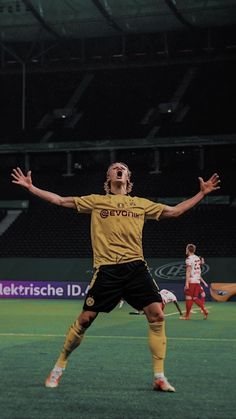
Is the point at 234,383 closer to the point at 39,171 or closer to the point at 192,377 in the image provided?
the point at 192,377

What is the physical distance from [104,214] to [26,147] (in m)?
35.5

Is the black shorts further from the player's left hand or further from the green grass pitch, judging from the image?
the player's left hand

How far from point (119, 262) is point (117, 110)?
125ft

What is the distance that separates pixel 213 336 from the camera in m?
13.8

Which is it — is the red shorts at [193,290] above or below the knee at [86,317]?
below

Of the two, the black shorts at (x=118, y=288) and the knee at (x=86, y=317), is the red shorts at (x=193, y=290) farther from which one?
the knee at (x=86, y=317)

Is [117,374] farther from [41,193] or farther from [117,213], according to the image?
[41,193]

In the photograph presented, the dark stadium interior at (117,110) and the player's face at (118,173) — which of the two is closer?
the player's face at (118,173)

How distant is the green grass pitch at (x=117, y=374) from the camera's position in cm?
640

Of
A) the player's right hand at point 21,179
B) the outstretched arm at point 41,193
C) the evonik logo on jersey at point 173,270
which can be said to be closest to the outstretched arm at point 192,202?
the outstretched arm at point 41,193

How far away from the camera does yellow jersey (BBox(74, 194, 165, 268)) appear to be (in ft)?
24.3

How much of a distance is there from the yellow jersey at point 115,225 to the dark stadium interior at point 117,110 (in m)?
26.7

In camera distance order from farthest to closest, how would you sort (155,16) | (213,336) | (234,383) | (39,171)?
(39,171)
(155,16)
(213,336)
(234,383)

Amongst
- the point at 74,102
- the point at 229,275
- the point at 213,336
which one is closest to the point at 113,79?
the point at 74,102
